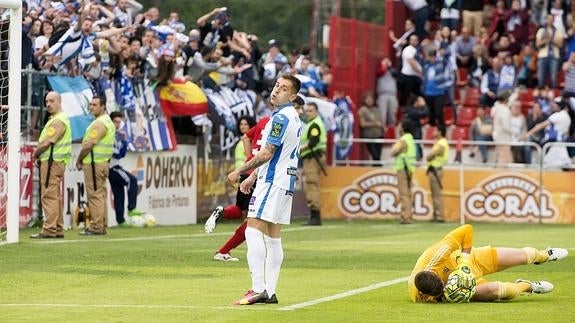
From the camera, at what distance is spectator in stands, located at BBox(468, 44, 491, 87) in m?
40.2

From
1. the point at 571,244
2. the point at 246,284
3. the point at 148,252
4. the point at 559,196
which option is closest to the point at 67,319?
the point at 246,284

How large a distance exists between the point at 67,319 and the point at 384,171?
24118 millimetres

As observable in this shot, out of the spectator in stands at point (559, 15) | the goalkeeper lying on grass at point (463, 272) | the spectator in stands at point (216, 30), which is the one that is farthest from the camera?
the spectator in stands at point (559, 15)

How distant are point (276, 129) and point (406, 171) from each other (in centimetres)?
2046

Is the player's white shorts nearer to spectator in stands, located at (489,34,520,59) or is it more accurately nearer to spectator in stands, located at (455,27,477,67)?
spectator in stands, located at (489,34,520,59)

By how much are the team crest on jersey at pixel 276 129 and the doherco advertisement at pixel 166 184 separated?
13.9 metres

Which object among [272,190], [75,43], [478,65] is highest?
[478,65]

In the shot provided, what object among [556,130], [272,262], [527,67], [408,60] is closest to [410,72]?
[408,60]

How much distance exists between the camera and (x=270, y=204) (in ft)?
44.6

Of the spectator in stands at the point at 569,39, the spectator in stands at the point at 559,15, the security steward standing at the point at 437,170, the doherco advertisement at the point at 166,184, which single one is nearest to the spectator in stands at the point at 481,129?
the security steward standing at the point at 437,170

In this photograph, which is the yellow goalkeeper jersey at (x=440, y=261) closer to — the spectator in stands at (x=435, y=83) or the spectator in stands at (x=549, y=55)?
the spectator in stands at (x=435, y=83)

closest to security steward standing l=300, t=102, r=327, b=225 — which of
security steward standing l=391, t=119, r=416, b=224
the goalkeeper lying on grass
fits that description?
security steward standing l=391, t=119, r=416, b=224

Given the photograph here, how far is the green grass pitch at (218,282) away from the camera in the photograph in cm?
1284

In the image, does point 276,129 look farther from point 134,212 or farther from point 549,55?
point 549,55
